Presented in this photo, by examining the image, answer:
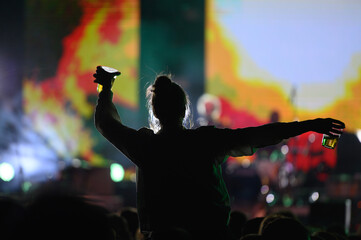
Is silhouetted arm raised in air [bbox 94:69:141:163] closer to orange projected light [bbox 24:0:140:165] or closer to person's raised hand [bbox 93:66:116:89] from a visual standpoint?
person's raised hand [bbox 93:66:116:89]

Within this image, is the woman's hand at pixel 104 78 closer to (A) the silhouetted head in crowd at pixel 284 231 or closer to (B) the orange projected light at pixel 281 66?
(A) the silhouetted head in crowd at pixel 284 231

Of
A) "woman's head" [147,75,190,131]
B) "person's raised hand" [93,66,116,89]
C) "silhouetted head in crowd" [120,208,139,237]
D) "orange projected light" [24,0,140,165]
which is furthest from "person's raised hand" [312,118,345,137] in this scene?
"orange projected light" [24,0,140,165]

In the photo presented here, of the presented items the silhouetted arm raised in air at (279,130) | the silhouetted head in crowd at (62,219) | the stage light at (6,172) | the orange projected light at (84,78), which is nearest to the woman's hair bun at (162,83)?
the silhouetted arm raised in air at (279,130)

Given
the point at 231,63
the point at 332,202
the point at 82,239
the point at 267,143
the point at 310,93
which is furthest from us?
the point at 231,63

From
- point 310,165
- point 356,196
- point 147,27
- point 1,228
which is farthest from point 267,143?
point 147,27

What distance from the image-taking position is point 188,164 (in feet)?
6.68

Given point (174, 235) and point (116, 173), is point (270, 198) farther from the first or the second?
point (174, 235)

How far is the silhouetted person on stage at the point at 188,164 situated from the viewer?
1988mm

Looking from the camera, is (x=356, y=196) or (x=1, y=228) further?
(x=356, y=196)

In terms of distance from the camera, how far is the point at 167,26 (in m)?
10.9

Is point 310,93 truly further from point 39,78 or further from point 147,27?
point 39,78

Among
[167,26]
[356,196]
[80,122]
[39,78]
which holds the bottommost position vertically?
[356,196]

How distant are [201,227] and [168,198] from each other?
0.17 meters

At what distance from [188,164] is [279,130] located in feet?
1.21
